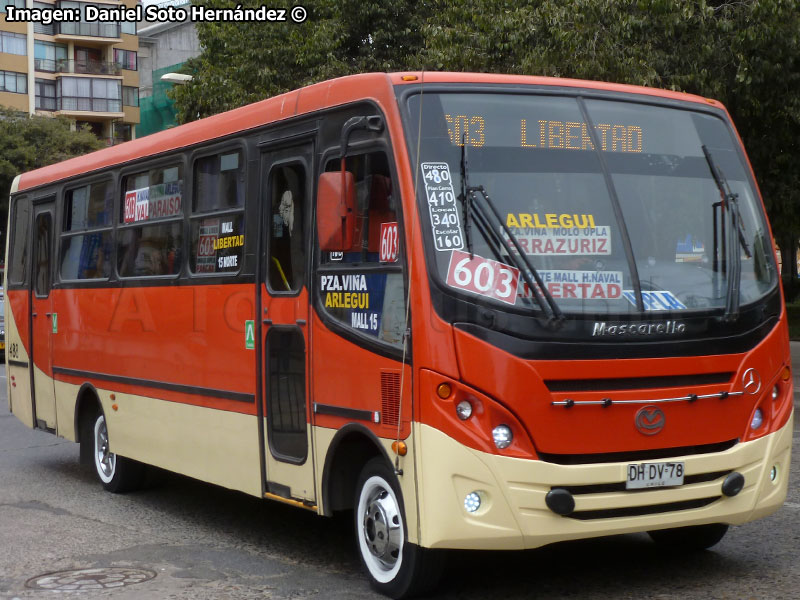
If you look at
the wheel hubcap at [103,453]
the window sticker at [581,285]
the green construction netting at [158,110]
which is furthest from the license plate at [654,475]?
the green construction netting at [158,110]

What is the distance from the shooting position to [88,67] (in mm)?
73625

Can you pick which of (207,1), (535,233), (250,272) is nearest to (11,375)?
(250,272)

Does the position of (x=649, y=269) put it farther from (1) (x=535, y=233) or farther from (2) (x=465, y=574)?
(2) (x=465, y=574)

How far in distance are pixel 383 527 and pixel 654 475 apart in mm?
1397

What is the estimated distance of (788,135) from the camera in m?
19.0

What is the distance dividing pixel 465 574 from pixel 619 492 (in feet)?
4.04

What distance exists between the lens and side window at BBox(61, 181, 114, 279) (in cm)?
1038

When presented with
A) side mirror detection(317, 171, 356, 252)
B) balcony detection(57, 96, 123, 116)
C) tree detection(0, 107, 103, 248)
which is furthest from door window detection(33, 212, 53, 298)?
balcony detection(57, 96, 123, 116)

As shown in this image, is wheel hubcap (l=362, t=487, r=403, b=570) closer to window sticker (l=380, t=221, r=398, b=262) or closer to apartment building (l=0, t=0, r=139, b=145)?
window sticker (l=380, t=221, r=398, b=262)

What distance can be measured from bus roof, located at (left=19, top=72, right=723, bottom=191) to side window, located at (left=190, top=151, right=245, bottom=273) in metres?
0.22

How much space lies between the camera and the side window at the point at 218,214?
26.4 ft

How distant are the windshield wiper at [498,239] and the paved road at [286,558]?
151 cm

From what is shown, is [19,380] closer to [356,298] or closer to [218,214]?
[218,214]

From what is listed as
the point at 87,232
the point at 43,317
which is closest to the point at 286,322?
the point at 87,232
